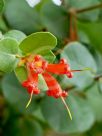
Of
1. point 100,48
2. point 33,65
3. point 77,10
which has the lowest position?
point 100,48

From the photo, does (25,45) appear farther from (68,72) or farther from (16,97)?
(16,97)

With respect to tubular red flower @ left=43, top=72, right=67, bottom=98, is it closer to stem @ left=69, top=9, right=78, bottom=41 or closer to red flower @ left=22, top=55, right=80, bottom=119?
red flower @ left=22, top=55, right=80, bottom=119

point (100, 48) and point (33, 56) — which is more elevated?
point (33, 56)

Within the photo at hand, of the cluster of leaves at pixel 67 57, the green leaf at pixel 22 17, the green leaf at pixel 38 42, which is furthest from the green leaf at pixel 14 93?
the green leaf at pixel 38 42

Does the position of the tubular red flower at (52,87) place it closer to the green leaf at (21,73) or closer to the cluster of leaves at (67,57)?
the green leaf at (21,73)

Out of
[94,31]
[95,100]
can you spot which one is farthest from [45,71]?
[95,100]

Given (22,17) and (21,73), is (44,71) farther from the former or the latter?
(22,17)

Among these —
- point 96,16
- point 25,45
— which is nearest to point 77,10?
point 96,16
